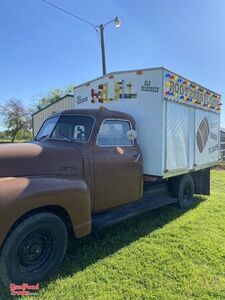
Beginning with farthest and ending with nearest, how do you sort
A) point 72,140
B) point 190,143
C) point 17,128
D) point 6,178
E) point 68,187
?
1. point 17,128
2. point 190,143
3. point 72,140
4. point 68,187
5. point 6,178

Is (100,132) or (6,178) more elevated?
(100,132)

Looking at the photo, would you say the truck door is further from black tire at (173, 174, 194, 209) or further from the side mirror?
black tire at (173, 174, 194, 209)

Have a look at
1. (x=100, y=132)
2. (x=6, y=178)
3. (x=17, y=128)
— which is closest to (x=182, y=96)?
(x=100, y=132)

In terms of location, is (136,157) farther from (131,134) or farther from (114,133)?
(114,133)

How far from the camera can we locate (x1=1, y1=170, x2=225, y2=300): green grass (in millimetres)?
3707

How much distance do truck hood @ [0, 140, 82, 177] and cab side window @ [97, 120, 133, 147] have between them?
61cm

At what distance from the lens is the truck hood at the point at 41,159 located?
12.4ft

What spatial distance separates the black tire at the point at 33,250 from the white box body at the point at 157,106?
2817 millimetres

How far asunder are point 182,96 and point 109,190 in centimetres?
313

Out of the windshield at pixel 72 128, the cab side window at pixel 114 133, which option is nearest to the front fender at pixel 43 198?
the windshield at pixel 72 128

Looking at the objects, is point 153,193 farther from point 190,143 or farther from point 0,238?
point 0,238

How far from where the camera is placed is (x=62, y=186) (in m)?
3.96

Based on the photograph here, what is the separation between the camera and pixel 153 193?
6871 millimetres

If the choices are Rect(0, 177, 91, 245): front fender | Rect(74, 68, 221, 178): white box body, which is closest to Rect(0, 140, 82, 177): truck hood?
Rect(0, 177, 91, 245): front fender
